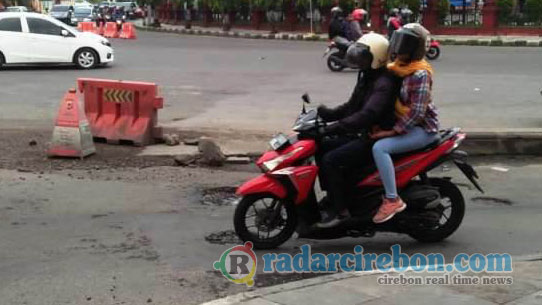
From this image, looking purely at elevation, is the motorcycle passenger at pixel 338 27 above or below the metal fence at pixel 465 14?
below

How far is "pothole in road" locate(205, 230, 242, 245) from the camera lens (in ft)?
20.5

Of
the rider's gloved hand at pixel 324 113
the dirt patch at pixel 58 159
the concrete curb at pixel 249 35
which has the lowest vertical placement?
the dirt patch at pixel 58 159

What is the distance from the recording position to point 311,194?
19.5ft

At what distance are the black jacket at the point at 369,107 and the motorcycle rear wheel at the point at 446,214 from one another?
2.57ft

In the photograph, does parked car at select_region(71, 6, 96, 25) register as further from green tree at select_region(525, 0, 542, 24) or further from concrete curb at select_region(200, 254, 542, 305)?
concrete curb at select_region(200, 254, 542, 305)

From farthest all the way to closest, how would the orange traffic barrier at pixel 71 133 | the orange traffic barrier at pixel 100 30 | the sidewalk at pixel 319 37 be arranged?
the orange traffic barrier at pixel 100 30, the sidewalk at pixel 319 37, the orange traffic barrier at pixel 71 133

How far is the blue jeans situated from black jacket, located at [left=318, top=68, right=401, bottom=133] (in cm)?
17

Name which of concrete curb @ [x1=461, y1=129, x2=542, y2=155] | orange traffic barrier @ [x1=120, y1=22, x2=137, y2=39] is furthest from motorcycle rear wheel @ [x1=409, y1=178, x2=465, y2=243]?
orange traffic barrier @ [x1=120, y1=22, x2=137, y2=39]

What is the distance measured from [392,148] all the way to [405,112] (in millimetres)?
324

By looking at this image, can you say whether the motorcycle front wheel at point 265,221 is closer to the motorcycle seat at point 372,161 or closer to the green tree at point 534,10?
the motorcycle seat at point 372,161

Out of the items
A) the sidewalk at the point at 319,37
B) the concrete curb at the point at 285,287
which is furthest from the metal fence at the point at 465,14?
the concrete curb at the point at 285,287

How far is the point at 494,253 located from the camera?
Result: 5996 mm

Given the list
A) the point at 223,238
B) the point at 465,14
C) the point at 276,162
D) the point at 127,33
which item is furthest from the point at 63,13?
the point at 276,162

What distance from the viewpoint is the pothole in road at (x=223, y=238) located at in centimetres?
625
